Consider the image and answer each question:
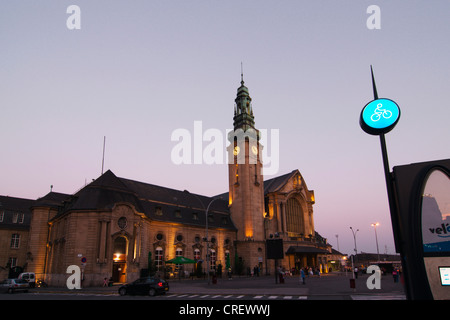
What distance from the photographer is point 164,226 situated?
50156 millimetres

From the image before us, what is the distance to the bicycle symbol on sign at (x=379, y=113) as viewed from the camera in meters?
9.38

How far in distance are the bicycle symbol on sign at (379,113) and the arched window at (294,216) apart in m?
57.2

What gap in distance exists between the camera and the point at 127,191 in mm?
44688

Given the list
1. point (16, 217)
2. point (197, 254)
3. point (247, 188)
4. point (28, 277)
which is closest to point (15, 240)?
point (16, 217)

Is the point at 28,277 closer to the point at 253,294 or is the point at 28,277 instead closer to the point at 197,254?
the point at 197,254

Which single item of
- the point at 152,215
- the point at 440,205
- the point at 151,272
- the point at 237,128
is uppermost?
the point at 237,128

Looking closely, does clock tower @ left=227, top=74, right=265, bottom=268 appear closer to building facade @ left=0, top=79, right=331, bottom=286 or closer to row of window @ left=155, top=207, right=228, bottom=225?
building facade @ left=0, top=79, right=331, bottom=286

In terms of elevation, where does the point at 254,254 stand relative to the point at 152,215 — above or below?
below

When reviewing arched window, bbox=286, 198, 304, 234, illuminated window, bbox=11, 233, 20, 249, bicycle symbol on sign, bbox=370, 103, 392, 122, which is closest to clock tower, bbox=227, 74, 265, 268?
arched window, bbox=286, 198, 304, 234

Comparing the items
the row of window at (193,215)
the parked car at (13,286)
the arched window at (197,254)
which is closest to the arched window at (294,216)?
the row of window at (193,215)
